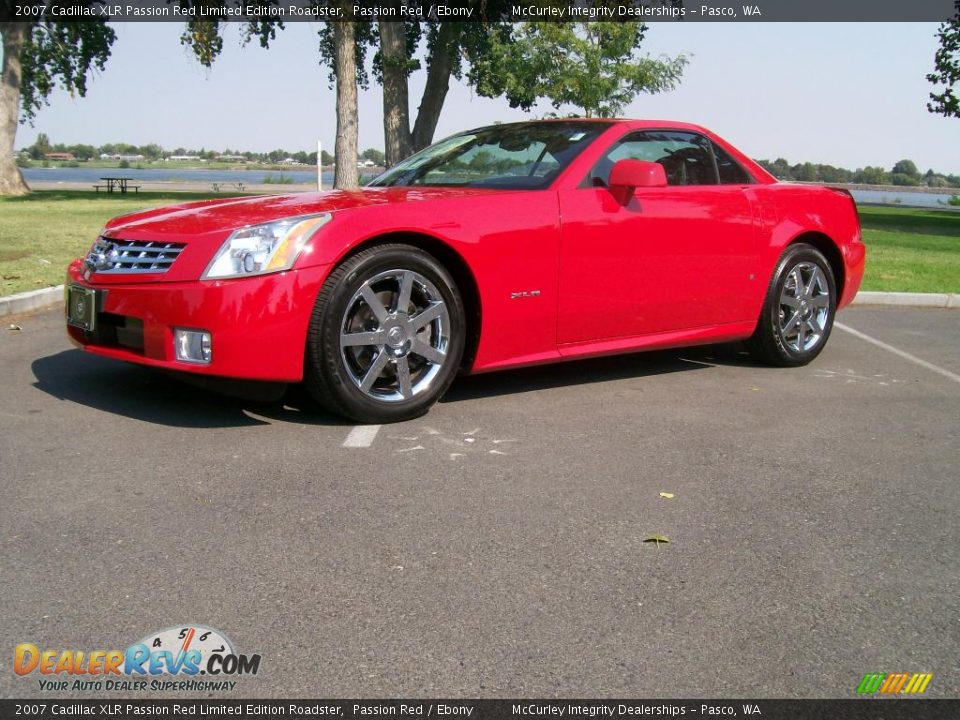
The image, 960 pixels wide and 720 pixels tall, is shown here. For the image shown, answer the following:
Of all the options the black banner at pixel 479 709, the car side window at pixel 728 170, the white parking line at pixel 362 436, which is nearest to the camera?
the black banner at pixel 479 709

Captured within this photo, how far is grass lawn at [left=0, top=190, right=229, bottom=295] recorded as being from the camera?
9336 millimetres

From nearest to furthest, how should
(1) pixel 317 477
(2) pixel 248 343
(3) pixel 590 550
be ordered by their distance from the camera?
(3) pixel 590 550 → (1) pixel 317 477 → (2) pixel 248 343

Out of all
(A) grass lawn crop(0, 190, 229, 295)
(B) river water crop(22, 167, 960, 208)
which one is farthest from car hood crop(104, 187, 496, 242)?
(B) river water crop(22, 167, 960, 208)

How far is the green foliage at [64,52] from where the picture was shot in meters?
31.3

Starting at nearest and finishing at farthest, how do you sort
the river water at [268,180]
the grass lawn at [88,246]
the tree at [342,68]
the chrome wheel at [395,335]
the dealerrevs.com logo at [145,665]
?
the dealerrevs.com logo at [145,665] → the chrome wheel at [395,335] → the grass lawn at [88,246] → the tree at [342,68] → the river water at [268,180]

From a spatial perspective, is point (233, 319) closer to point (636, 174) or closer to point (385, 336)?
point (385, 336)

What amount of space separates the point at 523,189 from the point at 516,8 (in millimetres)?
22166

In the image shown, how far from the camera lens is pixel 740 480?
4.22 metres

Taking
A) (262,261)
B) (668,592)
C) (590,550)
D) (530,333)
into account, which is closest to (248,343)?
(262,261)

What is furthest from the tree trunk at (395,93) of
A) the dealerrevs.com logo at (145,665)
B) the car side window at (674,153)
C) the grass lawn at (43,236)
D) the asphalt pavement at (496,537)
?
the dealerrevs.com logo at (145,665)

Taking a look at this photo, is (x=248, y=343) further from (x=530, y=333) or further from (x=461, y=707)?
(x=461, y=707)

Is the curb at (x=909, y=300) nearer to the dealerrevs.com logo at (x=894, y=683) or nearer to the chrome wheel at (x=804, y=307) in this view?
the chrome wheel at (x=804, y=307)

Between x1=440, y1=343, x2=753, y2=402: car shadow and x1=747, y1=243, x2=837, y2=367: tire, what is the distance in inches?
12.0

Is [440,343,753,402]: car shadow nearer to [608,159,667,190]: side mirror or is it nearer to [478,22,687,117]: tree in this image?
[608,159,667,190]: side mirror
